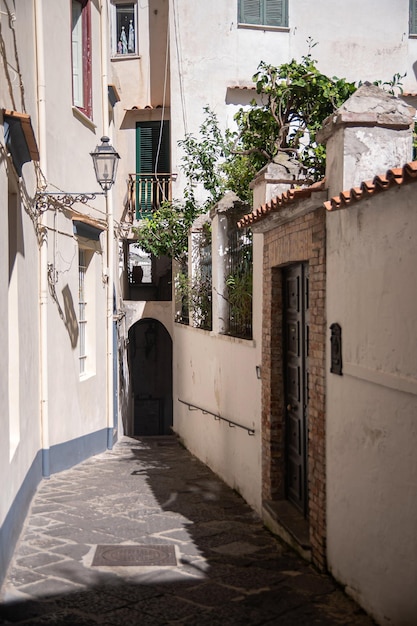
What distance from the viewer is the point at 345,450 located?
6.18 m

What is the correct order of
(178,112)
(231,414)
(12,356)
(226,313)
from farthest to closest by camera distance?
(178,112) < (226,313) < (231,414) < (12,356)

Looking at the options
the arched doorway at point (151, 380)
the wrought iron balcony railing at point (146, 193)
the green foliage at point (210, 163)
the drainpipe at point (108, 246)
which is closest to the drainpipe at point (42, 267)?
the drainpipe at point (108, 246)

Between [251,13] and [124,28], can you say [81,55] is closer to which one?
[251,13]

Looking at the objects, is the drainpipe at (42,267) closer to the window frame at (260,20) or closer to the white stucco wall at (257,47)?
the white stucco wall at (257,47)

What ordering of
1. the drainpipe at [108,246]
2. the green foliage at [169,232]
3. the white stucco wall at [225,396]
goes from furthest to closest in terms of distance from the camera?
1. the green foliage at [169,232]
2. the drainpipe at [108,246]
3. the white stucco wall at [225,396]

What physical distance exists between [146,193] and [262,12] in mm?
4945

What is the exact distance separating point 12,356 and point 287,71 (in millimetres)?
6189

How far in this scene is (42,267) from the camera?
10.5 meters

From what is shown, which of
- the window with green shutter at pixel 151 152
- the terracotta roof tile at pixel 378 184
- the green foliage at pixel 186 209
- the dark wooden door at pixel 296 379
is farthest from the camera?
the window with green shutter at pixel 151 152

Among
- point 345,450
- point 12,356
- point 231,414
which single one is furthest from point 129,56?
point 345,450

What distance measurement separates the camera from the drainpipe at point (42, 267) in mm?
10375

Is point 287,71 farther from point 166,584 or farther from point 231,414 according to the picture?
point 166,584

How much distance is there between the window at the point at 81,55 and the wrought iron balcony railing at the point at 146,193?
519 cm

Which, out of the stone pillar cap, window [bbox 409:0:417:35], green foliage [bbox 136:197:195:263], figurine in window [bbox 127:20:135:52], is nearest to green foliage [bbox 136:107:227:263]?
green foliage [bbox 136:197:195:263]
